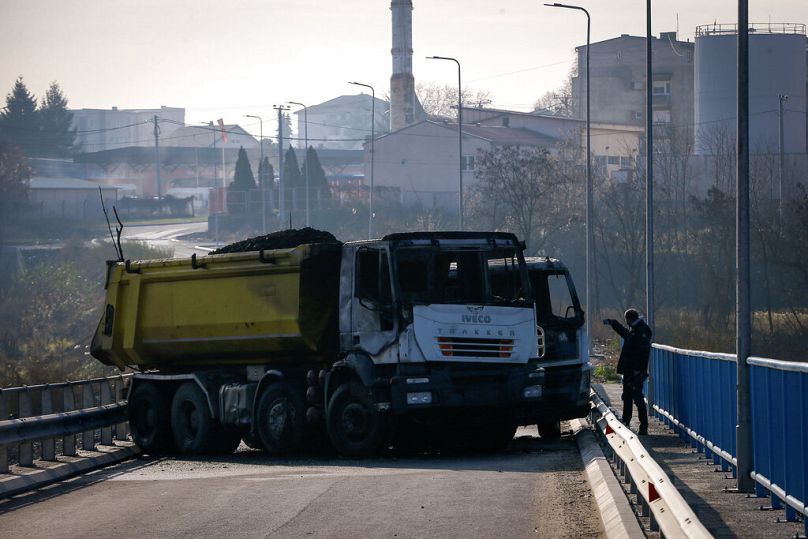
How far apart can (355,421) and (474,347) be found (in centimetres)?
195

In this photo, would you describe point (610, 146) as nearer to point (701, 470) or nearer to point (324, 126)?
point (701, 470)

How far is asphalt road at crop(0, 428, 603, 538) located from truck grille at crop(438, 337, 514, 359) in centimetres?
144

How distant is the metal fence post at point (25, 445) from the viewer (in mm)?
15781

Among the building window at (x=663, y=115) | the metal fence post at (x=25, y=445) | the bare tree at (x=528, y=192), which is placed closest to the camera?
the metal fence post at (x=25, y=445)

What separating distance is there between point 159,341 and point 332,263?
13.2ft

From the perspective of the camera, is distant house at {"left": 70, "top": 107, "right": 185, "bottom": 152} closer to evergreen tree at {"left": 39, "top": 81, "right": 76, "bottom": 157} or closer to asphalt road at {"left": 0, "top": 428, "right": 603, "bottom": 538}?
evergreen tree at {"left": 39, "top": 81, "right": 76, "bottom": 157}

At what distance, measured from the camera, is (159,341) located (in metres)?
20.3

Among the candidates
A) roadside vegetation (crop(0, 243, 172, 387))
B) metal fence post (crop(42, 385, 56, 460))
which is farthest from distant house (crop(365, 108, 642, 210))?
metal fence post (crop(42, 385, 56, 460))

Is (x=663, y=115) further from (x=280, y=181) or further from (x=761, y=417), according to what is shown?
(x=761, y=417)

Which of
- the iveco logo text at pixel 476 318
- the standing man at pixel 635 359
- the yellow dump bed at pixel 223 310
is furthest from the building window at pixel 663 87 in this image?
the iveco logo text at pixel 476 318

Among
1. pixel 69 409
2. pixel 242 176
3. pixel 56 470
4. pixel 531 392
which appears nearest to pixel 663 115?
pixel 242 176

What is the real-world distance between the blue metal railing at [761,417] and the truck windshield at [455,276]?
2.72 m

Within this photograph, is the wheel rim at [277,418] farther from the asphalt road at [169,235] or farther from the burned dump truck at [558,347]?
the asphalt road at [169,235]

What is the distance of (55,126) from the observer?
129000mm
